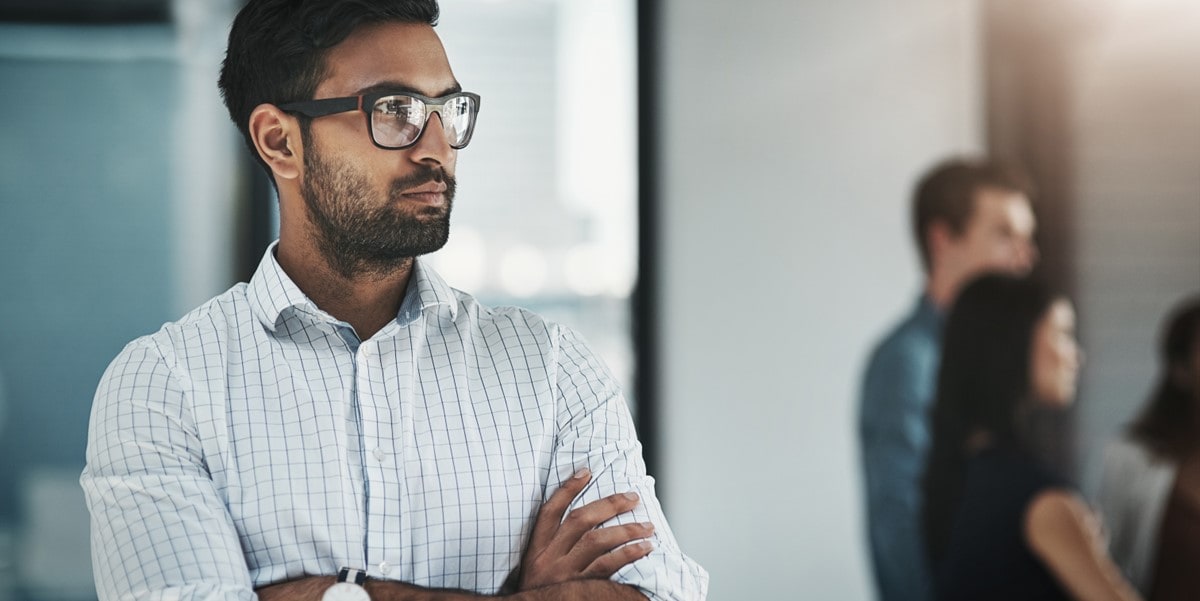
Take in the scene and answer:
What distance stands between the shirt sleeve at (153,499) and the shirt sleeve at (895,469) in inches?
81.1

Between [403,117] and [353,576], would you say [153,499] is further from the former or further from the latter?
[403,117]

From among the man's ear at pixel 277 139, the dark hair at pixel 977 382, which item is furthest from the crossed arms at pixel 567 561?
the dark hair at pixel 977 382

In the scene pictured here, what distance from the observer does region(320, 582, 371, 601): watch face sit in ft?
3.69

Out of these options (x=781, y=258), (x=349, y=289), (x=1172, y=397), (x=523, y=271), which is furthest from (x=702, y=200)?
(x=349, y=289)

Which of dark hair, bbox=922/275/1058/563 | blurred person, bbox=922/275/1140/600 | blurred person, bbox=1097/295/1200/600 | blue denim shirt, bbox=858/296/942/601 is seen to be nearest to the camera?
blurred person, bbox=922/275/1140/600

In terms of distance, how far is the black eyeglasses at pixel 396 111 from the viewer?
124 cm

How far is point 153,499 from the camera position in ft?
3.74

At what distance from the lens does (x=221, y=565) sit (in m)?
1.12

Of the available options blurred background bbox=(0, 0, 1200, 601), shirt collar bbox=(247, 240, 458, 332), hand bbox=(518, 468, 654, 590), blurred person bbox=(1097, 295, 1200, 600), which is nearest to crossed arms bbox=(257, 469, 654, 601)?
hand bbox=(518, 468, 654, 590)

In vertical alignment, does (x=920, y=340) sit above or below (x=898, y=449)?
above

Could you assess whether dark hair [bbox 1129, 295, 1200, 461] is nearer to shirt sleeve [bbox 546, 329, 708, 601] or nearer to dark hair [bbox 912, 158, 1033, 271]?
dark hair [bbox 912, 158, 1033, 271]

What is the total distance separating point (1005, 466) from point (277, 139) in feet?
5.86

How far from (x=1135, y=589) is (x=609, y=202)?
5.53ft

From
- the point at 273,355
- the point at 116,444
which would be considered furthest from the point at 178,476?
the point at 273,355
